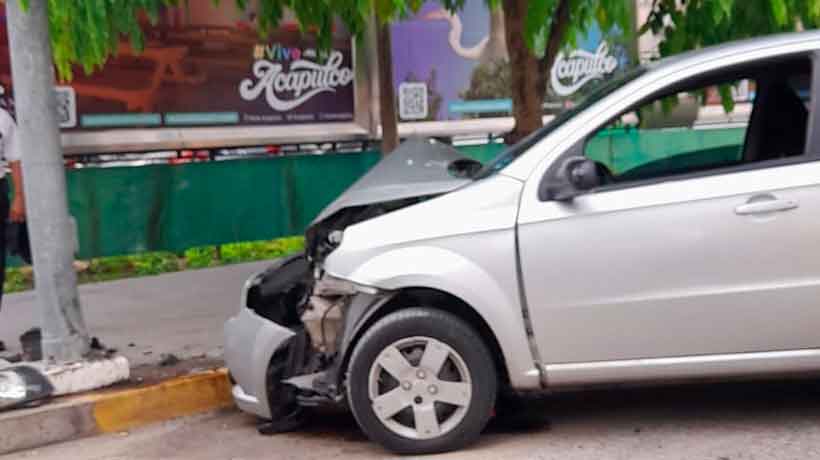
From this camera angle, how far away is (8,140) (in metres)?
6.57

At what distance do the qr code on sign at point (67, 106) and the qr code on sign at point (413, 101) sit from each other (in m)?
4.15

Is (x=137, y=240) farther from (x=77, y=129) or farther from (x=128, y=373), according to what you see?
(x=128, y=373)

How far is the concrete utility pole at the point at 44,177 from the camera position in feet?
19.2

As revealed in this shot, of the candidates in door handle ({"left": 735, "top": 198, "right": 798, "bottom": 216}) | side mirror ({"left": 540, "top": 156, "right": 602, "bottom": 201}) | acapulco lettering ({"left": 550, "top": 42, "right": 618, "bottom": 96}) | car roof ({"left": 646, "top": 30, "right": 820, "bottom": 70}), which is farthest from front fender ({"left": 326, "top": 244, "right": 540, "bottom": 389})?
acapulco lettering ({"left": 550, "top": 42, "right": 618, "bottom": 96})

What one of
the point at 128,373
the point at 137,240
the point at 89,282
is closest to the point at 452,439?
the point at 128,373

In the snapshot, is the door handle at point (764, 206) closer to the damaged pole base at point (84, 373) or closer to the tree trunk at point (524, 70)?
the tree trunk at point (524, 70)

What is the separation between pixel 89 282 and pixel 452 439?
6449 millimetres

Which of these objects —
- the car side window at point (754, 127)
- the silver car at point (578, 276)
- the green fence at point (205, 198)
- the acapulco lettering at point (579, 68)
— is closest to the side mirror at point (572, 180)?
the silver car at point (578, 276)

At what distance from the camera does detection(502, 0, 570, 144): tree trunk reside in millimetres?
7484

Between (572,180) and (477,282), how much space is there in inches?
25.4

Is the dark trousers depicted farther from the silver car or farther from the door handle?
the door handle

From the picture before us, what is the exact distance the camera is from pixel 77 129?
11.1 metres

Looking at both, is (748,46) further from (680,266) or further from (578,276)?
(578,276)

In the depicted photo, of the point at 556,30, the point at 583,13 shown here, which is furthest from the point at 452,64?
the point at 583,13
